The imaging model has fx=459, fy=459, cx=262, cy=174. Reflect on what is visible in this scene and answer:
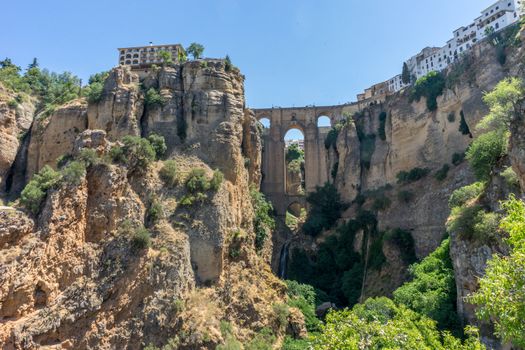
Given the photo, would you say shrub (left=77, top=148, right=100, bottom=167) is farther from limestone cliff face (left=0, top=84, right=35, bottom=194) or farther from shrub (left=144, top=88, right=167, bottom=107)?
limestone cliff face (left=0, top=84, right=35, bottom=194)

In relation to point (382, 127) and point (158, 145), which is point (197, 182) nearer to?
point (158, 145)

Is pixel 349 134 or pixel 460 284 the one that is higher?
pixel 349 134

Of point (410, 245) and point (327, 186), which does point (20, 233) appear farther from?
point (327, 186)

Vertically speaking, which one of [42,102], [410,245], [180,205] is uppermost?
[42,102]

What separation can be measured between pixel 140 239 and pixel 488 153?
19.8 meters

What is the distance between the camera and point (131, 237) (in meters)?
26.1

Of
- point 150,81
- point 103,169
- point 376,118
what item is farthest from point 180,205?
point 376,118

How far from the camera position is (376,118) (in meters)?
49.8

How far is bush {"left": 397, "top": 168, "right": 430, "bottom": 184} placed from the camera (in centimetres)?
4103

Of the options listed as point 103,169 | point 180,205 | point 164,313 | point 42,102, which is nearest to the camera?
point 164,313

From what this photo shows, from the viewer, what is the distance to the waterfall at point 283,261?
141 ft

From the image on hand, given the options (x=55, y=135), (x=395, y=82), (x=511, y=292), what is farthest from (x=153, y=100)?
(x=395, y=82)

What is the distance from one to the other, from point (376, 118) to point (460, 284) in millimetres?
29359

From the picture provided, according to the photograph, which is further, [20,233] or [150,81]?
[150,81]
